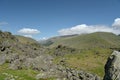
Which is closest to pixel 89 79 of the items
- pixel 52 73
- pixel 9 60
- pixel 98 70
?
pixel 52 73

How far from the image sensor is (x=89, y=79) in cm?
8212

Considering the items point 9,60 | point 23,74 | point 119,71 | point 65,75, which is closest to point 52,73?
point 65,75

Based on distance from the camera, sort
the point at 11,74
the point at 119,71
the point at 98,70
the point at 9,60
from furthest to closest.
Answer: the point at 98,70 → the point at 9,60 → the point at 11,74 → the point at 119,71

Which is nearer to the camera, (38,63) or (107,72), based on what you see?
(107,72)

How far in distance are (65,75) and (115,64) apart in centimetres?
3644

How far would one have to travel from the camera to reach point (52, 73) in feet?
252

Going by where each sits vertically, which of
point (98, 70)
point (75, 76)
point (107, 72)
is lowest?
point (98, 70)

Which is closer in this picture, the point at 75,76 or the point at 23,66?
the point at 75,76

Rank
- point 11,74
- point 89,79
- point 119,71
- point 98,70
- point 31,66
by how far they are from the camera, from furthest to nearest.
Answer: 1. point 98,70
2. point 31,66
3. point 89,79
4. point 11,74
5. point 119,71

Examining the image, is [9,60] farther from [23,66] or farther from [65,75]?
[65,75]

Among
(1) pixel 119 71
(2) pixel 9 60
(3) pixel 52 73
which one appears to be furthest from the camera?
(2) pixel 9 60

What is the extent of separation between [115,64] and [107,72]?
2141 millimetres

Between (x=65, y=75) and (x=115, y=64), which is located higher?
(x=115, y=64)

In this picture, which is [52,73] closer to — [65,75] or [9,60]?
[65,75]
